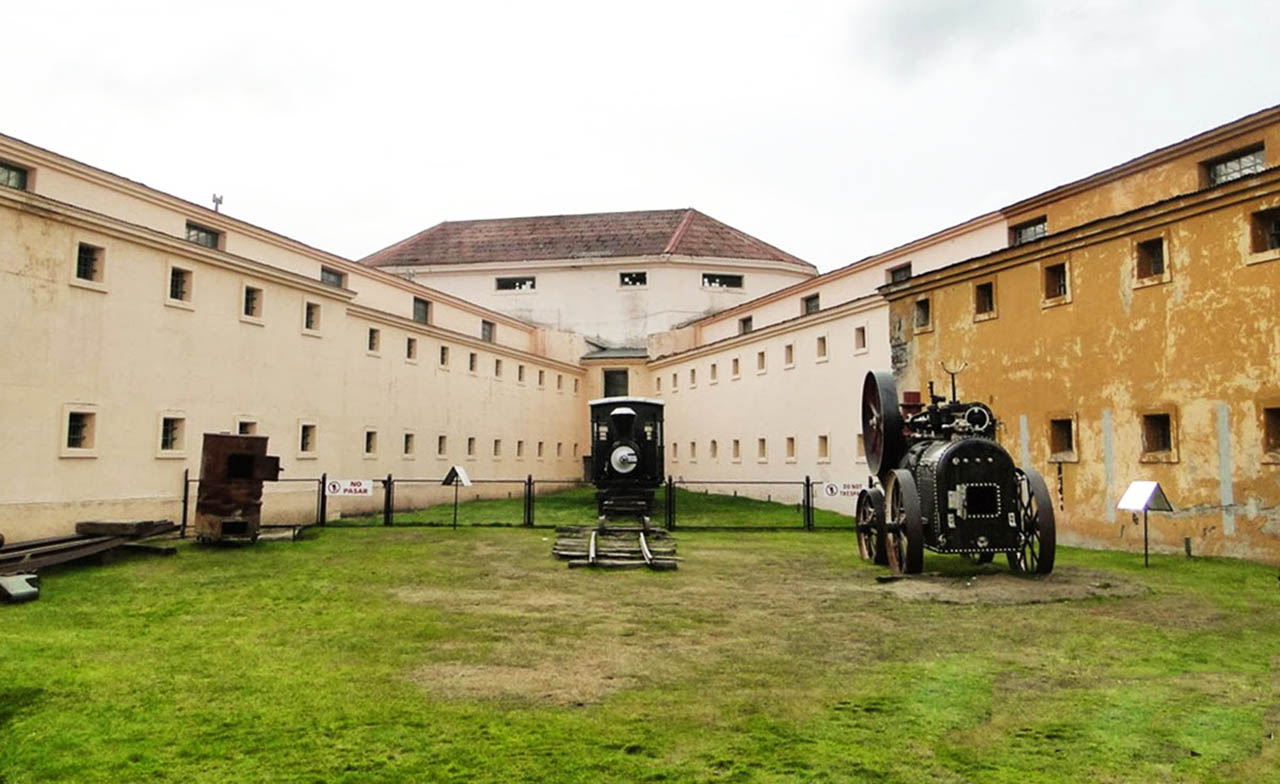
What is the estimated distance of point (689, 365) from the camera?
37.2m

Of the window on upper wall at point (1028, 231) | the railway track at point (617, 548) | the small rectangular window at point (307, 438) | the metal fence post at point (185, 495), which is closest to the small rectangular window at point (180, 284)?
the metal fence post at point (185, 495)

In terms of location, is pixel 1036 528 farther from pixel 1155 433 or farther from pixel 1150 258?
pixel 1150 258

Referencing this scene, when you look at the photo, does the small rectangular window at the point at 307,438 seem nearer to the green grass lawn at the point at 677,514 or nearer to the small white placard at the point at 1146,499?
the green grass lawn at the point at 677,514

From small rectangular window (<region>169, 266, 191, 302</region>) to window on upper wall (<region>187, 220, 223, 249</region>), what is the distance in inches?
108

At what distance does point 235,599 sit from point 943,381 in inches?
650

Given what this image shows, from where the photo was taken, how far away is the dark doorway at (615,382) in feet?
135

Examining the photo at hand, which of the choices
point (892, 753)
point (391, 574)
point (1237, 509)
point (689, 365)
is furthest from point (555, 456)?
point (892, 753)

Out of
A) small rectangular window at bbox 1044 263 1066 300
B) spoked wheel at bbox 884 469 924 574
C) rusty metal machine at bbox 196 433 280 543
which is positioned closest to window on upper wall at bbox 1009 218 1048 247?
small rectangular window at bbox 1044 263 1066 300

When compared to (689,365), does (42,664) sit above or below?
below

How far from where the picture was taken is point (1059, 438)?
55.8 feet

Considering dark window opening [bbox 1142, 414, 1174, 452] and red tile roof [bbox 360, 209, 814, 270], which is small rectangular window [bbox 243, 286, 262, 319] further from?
red tile roof [bbox 360, 209, 814, 270]

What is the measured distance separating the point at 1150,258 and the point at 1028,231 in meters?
7.31

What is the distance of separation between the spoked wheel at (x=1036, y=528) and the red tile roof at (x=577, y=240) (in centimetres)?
3285

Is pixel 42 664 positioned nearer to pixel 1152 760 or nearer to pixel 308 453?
pixel 1152 760
